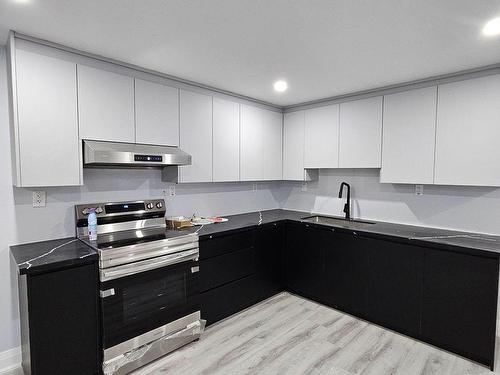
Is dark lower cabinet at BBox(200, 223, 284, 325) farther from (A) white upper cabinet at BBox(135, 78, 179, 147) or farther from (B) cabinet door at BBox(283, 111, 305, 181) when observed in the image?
(A) white upper cabinet at BBox(135, 78, 179, 147)

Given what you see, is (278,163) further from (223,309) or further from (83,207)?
(83,207)

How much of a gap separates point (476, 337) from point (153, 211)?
281 cm

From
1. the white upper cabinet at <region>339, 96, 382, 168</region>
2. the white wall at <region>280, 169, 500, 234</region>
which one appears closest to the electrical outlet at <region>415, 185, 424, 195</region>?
the white wall at <region>280, 169, 500, 234</region>

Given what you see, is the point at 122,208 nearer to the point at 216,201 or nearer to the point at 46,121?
the point at 46,121

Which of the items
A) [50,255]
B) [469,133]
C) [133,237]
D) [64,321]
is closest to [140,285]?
[133,237]

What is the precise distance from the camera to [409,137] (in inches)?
114

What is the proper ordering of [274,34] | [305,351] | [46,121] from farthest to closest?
[305,351]
[46,121]
[274,34]

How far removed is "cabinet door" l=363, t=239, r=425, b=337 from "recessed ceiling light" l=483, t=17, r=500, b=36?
5.23 feet

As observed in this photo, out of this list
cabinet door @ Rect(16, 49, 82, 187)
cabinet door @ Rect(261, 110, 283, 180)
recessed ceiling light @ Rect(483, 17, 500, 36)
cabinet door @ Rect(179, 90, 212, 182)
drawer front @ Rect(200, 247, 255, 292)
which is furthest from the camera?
cabinet door @ Rect(261, 110, 283, 180)

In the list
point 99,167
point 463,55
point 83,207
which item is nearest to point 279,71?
point 463,55

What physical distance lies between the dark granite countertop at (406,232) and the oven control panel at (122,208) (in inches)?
19.4

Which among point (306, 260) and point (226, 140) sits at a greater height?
point (226, 140)

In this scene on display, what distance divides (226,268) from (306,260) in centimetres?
96

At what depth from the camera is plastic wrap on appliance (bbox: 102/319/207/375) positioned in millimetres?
2031
